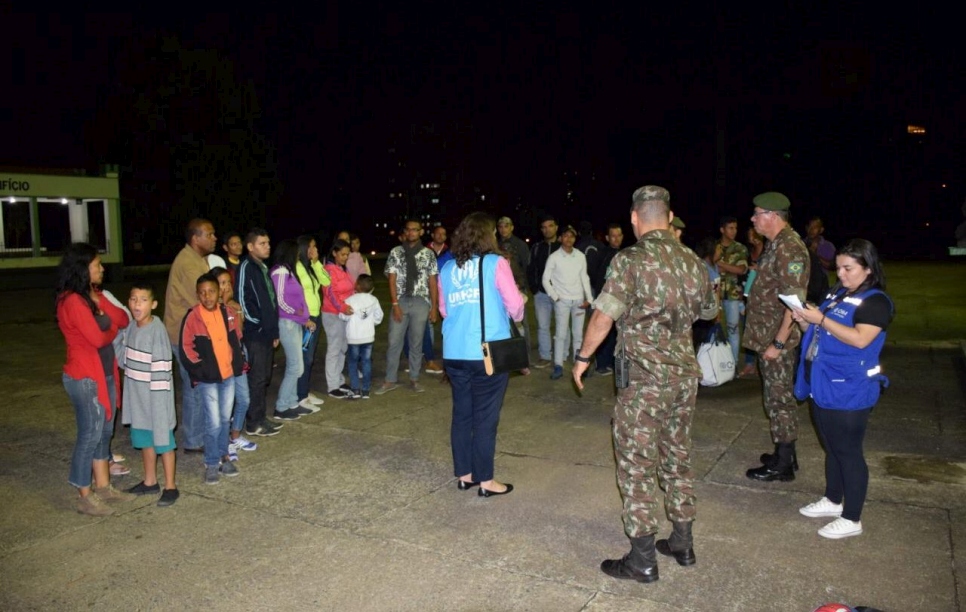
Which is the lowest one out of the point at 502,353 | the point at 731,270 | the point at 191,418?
the point at 191,418

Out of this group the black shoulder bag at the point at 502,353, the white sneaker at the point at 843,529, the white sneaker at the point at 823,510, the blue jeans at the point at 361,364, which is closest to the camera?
the white sneaker at the point at 843,529

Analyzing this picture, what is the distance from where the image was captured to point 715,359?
297 inches

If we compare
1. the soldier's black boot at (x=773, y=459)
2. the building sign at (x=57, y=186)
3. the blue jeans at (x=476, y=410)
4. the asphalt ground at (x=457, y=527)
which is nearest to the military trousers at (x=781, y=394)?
the soldier's black boot at (x=773, y=459)

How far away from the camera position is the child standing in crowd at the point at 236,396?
5844 millimetres

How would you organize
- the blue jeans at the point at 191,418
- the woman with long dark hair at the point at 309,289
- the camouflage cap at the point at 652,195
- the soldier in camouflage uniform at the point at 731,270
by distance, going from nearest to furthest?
the camouflage cap at the point at 652,195, the blue jeans at the point at 191,418, the woman with long dark hair at the point at 309,289, the soldier in camouflage uniform at the point at 731,270

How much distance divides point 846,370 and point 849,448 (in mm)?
469

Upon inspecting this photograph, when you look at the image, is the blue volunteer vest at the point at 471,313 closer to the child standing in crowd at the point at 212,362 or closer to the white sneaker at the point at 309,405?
the child standing in crowd at the point at 212,362

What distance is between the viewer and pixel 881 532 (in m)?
4.43

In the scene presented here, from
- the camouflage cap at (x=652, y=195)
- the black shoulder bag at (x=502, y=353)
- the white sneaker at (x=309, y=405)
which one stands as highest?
the camouflage cap at (x=652, y=195)

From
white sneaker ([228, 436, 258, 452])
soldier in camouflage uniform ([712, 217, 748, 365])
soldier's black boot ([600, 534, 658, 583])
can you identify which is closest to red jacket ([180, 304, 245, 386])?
white sneaker ([228, 436, 258, 452])

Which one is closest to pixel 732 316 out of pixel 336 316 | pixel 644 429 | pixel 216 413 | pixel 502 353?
pixel 336 316

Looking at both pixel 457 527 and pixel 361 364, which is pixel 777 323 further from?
pixel 361 364

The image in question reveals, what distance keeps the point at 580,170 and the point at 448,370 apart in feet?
129

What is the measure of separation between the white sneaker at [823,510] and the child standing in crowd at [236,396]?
4.20 m
